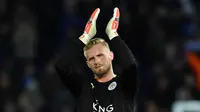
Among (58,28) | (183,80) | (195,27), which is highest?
Answer: (58,28)

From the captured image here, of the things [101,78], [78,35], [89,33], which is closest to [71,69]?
[101,78]

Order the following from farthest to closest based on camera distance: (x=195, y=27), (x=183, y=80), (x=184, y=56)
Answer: (x=195, y=27) → (x=184, y=56) → (x=183, y=80)

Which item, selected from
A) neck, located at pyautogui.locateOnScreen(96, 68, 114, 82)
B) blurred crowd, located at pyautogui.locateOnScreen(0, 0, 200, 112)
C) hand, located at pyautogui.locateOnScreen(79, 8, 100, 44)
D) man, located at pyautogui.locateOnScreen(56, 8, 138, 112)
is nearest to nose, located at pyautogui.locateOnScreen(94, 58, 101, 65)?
man, located at pyautogui.locateOnScreen(56, 8, 138, 112)

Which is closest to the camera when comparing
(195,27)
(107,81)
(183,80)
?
(107,81)

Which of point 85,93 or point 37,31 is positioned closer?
point 85,93

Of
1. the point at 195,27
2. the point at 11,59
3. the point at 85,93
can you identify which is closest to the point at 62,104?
the point at 11,59

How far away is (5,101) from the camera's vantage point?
1203 centimetres

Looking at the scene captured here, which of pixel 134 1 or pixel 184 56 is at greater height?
pixel 134 1

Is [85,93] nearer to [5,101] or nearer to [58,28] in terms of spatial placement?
[5,101]

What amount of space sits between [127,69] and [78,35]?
653 cm

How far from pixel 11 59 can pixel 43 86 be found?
1004mm

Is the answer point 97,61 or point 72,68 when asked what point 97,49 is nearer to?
point 97,61

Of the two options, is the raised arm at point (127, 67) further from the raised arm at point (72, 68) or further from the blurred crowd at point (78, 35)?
the blurred crowd at point (78, 35)

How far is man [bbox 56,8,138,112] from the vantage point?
20.5ft
